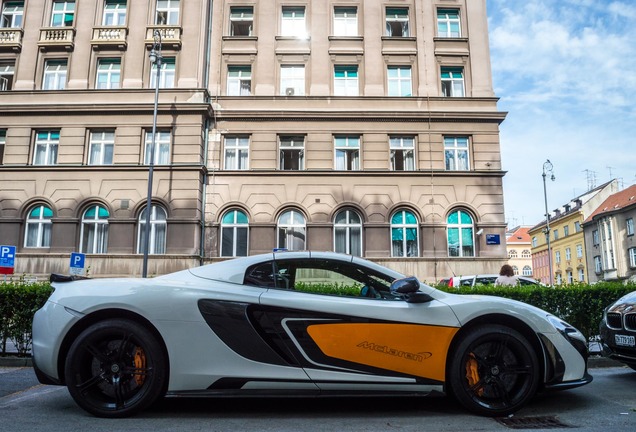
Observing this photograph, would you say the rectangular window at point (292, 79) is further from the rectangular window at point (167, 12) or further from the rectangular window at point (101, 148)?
the rectangular window at point (101, 148)

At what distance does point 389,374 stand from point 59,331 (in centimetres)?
282

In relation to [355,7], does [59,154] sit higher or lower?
lower

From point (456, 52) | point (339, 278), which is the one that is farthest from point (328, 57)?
point (339, 278)

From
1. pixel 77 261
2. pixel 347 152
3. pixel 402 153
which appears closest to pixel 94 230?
pixel 77 261

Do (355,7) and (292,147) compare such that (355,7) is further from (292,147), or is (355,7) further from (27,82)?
(27,82)

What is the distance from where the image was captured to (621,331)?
5.40 meters

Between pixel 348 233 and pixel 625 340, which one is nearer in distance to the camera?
pixel 625 340

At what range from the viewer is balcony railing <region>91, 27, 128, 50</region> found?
21.3 meters

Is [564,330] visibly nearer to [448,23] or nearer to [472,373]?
[472,373]

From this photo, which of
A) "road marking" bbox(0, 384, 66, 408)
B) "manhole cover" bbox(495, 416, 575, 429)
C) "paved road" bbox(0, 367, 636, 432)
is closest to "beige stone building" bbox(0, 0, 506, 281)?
"road marking" bbox(0, 384, 66, 408)

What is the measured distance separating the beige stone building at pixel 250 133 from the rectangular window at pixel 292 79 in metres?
0.11

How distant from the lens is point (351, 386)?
12.7ft

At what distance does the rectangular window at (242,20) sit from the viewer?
2252 centimetres

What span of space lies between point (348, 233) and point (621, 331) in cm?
1506
